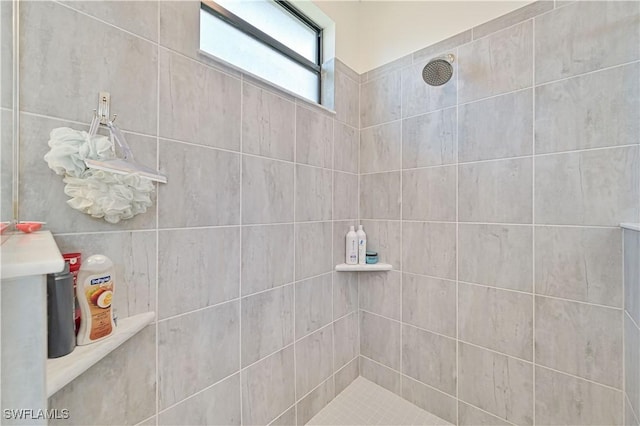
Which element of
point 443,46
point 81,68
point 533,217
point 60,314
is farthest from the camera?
point 443,46

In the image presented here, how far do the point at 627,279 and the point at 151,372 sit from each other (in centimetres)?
166

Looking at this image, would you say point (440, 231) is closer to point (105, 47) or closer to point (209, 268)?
point (209, 268)

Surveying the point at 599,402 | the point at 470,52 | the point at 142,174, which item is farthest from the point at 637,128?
the point at 142,174

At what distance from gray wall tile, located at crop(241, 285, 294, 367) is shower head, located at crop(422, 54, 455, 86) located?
4.00 feet

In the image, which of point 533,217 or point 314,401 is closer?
point 533,217

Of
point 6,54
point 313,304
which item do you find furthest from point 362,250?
point 6,54

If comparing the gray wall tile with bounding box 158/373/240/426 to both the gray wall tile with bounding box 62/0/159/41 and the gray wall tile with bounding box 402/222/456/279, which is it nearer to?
the gray wall tile with bounding box 402/222/456/279

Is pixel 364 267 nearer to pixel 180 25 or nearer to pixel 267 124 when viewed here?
pixel 267 124

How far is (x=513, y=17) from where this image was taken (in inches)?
45.1

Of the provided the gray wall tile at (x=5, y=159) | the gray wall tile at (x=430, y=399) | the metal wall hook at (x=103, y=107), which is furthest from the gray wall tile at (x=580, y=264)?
the gray wall tile at (x=5, y=159)

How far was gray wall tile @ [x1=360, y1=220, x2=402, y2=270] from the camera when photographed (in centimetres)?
151

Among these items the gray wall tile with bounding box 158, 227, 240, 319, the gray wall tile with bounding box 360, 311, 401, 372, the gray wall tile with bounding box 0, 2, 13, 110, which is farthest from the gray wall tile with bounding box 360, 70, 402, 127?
the gray wall tile with bounding box 0, 2, 13, 110

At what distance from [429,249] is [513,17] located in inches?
44.4

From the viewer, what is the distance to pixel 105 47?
750 mm
